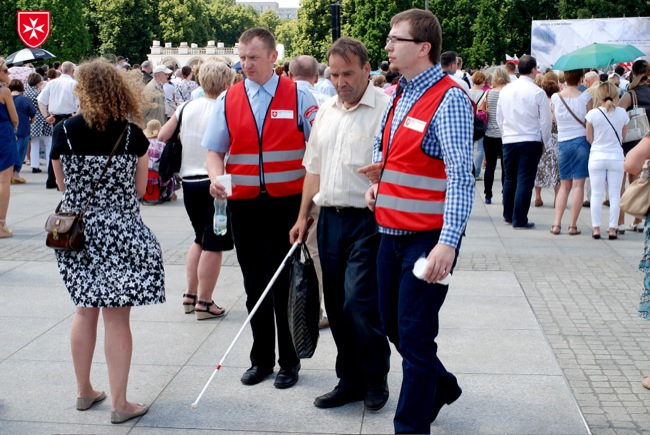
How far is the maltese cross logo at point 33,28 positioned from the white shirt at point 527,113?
29.6 feet

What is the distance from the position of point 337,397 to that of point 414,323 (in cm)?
120

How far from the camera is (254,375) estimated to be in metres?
5.54

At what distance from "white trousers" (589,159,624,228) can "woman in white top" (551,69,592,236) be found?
0.34 metres

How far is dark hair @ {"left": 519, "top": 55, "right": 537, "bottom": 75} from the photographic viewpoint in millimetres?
11094

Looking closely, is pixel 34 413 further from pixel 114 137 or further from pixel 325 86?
pixel 325 86

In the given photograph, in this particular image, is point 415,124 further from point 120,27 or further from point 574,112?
point 120,27

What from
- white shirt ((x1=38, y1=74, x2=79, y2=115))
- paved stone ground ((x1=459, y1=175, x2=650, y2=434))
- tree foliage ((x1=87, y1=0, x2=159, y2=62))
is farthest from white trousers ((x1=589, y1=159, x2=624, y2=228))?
tree foliage ((x1=87, y1=0, x2=159, y2=62))

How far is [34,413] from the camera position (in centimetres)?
504

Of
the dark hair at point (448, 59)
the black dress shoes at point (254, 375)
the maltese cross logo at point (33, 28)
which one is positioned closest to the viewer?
the black dress shoes at point (254, 375)

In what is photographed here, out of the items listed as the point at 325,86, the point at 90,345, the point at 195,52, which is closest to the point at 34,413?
the point at 90,345

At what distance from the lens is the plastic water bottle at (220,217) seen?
6.41 m

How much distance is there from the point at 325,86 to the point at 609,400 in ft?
Answer: 21.9

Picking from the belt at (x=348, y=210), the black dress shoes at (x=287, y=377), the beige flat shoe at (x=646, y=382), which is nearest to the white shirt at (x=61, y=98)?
the black dress shoes at (x=287, y=377)

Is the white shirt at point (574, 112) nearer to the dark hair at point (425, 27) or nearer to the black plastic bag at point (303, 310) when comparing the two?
the black plastic bag at point (303, 310)
